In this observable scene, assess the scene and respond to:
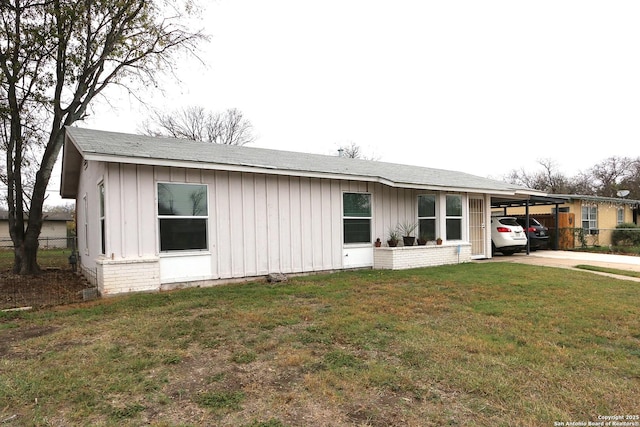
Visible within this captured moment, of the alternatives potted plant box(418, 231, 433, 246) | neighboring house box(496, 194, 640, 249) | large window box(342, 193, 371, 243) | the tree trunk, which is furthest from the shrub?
the tree trunk

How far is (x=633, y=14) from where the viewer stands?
8836mm

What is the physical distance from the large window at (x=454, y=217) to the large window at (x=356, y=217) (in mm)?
2759

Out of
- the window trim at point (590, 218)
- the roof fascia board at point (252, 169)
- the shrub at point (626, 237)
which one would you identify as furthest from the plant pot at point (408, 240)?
the window trim at point (590, 218)

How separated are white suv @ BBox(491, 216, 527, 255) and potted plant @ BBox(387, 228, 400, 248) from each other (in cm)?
502

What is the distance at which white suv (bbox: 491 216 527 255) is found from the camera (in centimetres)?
1291

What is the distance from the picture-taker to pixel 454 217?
1102 centimetres

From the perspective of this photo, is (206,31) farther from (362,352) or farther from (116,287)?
(362,352)

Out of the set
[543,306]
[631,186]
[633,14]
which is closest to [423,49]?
[633,14]

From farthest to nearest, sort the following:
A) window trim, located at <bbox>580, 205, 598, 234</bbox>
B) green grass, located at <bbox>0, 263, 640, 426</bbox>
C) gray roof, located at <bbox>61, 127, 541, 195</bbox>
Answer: window trim, located at <bbox>580, 205, 598, 234</bbox>, gray roof, located at <bbox>61, 127, 541, 195</bbox>, green grass, located at <bbox>0, 263, 640, 426</bbox>

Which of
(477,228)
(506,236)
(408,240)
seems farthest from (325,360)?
(506,236)

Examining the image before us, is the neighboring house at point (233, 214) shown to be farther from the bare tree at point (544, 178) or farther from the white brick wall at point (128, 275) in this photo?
the bare tree at point (544, 178)

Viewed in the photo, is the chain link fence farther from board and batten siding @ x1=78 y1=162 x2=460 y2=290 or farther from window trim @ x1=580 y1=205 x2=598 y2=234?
window trim @ x1=580 y1=205 x2=598 y2=234

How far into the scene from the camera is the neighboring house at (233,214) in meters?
6.73

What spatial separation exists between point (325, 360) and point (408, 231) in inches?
292
